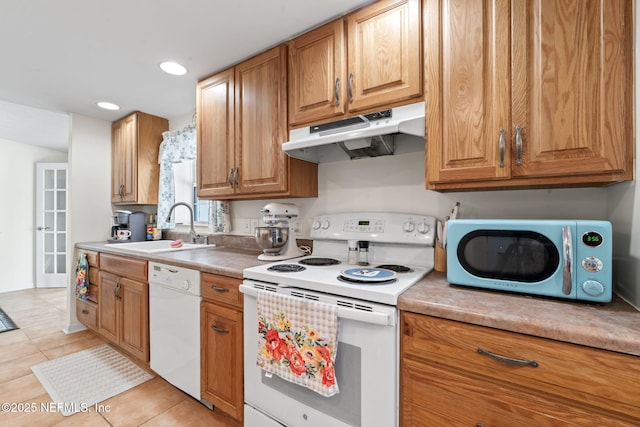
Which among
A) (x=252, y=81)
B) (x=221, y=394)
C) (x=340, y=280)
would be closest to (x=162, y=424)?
(x=221, y=394)

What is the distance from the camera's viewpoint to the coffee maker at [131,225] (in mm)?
2979

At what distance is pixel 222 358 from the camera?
1521 mm

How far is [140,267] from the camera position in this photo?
2027mm

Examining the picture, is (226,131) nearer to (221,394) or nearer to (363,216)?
(363,216)

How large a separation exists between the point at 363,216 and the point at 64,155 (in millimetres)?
5613

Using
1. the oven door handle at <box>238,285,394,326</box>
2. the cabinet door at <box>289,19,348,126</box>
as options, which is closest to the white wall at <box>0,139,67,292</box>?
the cabinet door at <box>289,19,348,126</box>

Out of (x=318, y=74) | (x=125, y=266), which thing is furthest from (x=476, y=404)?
(x=125, y=266)

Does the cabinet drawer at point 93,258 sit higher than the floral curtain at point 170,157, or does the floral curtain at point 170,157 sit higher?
the floral curtain at point 170,157

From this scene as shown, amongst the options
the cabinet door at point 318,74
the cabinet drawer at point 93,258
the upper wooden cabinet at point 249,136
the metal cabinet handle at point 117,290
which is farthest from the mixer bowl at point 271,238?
the cabinet drawer at point 93,258

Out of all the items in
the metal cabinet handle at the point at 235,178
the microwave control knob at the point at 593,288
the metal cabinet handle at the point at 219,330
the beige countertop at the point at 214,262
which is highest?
the metal cabinet handle at the point at 235,178

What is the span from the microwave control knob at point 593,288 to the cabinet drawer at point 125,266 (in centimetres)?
235

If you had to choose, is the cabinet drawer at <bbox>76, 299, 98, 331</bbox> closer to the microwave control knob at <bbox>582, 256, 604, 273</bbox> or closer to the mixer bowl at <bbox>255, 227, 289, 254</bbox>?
the mixer bowl at <bbox>255, 227, 289, 254</bbox>

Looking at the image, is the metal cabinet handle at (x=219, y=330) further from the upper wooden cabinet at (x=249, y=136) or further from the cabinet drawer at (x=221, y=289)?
the upper wooden cabinet at (x=249, y=136)

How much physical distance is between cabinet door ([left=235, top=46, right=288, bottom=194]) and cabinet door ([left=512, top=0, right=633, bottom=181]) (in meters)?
1.19
